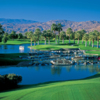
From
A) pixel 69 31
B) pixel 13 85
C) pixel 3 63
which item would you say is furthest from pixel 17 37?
pixel 13 85

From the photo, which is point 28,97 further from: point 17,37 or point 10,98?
point 17,37

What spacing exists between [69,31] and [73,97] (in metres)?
111

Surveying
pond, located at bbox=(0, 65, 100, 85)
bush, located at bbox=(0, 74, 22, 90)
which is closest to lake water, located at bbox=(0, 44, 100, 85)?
pond, located at bbox=(0, 65, 100, 85)

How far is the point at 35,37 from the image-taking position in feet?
347

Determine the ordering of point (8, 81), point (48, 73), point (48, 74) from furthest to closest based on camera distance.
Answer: point (48, 73)
point (48, 74)
point (8, 81)

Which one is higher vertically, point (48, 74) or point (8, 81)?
point (8, 81)

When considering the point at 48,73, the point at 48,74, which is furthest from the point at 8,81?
the point at 48,73

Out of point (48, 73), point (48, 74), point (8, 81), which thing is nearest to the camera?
point (8, 81)

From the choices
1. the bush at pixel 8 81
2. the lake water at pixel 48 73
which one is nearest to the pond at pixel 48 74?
the lake water at pixel 48 73

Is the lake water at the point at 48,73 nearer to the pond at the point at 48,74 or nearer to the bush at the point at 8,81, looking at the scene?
the pond at the point at 48,74

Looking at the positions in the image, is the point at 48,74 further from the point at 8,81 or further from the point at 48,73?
the point at 8,81

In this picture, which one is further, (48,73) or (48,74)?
(48,73)

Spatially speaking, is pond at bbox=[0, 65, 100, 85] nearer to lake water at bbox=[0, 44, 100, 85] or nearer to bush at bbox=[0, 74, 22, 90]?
lake water at bbox=[0, 44, 100, 85]

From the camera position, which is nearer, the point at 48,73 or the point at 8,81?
the point at 8,81
